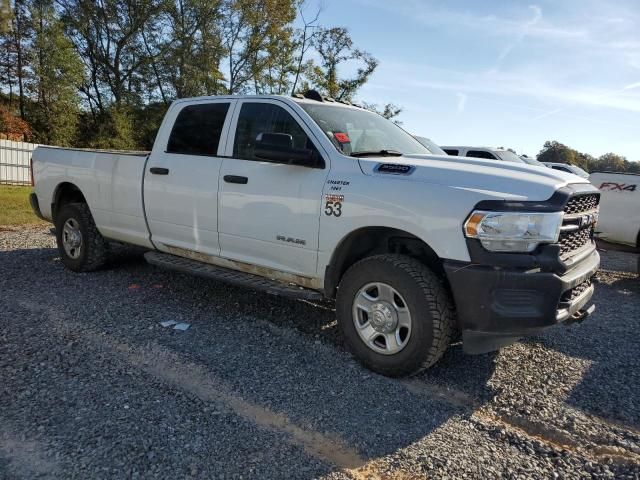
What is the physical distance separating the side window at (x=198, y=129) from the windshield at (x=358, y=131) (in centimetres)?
94

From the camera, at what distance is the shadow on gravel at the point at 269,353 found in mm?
3131

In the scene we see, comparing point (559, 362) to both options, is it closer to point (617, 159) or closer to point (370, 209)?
point (370, 209)

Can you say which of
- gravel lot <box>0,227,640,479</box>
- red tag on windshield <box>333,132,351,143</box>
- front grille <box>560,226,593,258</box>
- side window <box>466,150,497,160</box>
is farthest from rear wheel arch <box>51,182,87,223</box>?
side window <box>466,150,497,160</box>

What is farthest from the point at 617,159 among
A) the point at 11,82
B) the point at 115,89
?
the point at 11,82

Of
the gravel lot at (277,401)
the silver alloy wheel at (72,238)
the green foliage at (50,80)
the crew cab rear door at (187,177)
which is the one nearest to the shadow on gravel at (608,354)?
the gravel lot at (277,401)

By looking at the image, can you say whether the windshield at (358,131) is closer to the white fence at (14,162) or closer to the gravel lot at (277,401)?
the gravel lot at (277,401)

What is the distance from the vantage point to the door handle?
4.41m

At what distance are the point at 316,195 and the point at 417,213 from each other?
878 millimetres

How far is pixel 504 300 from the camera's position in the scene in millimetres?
3191

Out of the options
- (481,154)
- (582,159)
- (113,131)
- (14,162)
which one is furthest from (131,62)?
(582,159)

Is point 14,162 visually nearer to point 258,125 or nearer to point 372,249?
point 258,125

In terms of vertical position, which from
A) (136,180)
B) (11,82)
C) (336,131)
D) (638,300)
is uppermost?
(11,82)

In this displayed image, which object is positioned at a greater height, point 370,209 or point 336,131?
point 336,131

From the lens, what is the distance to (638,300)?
6586mm
